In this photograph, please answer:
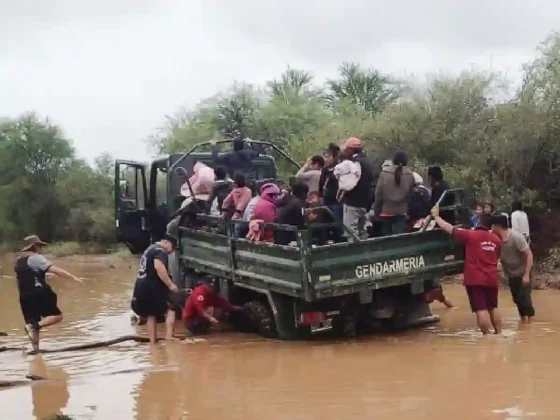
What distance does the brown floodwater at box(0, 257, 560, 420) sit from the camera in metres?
6.41

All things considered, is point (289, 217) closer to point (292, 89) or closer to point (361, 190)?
point (361, 190)

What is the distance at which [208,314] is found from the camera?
10508 mm

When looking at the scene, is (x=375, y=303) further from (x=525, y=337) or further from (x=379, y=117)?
(x=379, y=117)

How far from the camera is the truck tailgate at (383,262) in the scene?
8875mm

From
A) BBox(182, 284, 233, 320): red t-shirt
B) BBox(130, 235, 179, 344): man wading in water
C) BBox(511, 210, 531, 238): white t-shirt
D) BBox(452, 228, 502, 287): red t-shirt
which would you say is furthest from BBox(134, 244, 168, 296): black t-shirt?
BBox(511, 210, 531, 238): white t-shirt

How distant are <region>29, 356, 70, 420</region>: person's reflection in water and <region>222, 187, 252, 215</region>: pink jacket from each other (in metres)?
3.02

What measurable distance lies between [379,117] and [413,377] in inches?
607

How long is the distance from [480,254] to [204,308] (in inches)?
132

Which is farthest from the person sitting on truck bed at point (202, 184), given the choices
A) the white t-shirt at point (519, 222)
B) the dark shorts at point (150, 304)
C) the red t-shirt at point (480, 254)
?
the white t-shirt at point (519, 222)

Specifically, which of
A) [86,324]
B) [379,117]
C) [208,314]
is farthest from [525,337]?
[379,117]

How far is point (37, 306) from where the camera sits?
996 centimetres

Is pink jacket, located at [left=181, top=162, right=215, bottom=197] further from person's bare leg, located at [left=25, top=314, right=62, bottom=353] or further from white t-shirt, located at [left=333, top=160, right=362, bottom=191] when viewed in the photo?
person's bare leg, located at [left=25, top=314, right=62, bottom=353]

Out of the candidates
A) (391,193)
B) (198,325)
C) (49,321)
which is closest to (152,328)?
(198,325)

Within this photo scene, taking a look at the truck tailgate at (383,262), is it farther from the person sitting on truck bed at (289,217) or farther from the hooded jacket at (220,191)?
the hooded jacket at (220,191)
